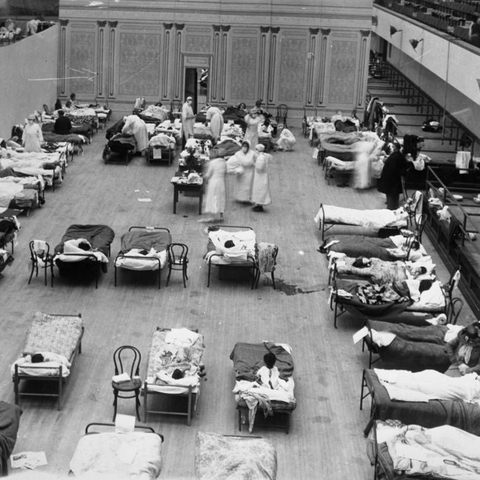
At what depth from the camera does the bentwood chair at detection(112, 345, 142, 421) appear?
11602 mm

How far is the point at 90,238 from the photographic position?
1638 centimetres

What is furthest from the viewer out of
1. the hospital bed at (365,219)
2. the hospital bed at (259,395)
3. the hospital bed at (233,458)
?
the hospital bed at (365,219)

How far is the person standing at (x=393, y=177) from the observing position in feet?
65.8

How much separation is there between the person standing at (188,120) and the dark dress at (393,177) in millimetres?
6978

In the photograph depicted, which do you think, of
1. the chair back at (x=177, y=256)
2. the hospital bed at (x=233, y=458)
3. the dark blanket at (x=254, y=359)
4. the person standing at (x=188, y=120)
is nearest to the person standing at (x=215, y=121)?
the person standing at (x=188, y=120)

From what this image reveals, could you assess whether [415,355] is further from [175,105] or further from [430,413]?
[175,105]

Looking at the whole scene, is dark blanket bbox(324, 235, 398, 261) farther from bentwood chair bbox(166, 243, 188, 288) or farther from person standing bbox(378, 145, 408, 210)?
person standing bbox(378, 145, 408, 210)

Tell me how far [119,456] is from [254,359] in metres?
2.97

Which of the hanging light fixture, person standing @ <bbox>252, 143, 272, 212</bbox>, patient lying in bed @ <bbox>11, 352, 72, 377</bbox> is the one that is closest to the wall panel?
the hanging light fixture

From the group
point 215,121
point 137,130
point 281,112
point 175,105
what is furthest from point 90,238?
point 281,112

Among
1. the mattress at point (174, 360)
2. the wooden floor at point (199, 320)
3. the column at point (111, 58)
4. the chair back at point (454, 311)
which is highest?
the column at point (111, 58)

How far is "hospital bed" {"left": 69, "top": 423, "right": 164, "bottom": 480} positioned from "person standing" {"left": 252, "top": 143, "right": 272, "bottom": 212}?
10.4 m

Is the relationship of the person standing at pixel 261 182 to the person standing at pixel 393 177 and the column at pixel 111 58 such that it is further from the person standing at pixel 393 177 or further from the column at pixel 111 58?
the column at pixel 111 58

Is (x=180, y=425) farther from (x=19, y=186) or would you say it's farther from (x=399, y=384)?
(x=19, y=186)
